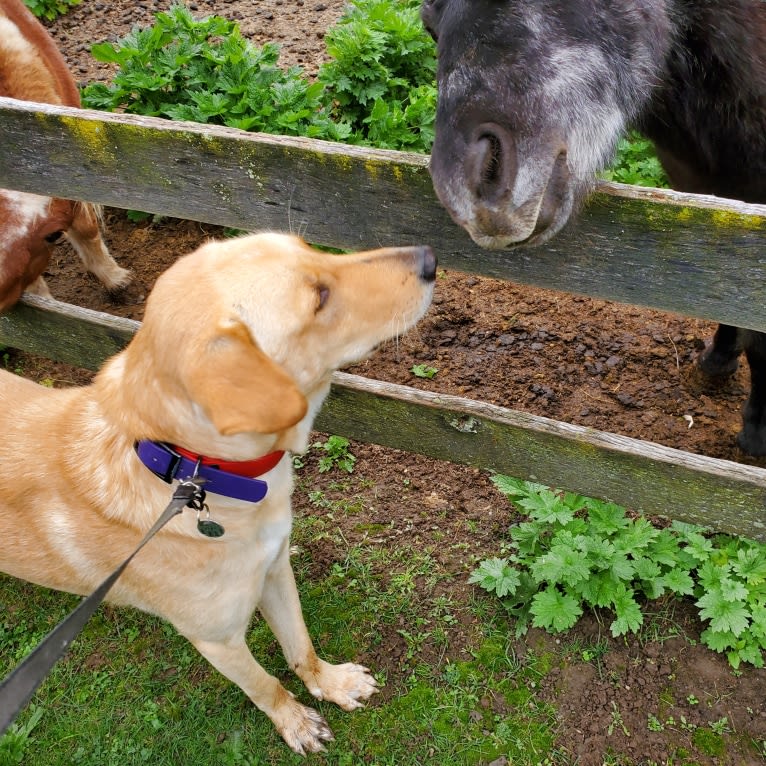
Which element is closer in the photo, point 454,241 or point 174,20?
point 454,241

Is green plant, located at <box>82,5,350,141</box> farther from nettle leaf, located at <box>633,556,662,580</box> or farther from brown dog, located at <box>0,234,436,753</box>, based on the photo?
nettle leaf, located at <box>633,556,662,580</box>

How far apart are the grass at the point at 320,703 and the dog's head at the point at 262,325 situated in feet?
4.34

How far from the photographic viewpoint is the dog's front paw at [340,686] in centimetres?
283

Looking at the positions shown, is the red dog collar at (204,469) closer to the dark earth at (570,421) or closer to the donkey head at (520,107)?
the donkey head at (520,107)

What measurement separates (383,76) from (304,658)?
3.85 meters

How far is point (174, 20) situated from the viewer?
4.87m

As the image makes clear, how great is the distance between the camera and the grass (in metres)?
2.73

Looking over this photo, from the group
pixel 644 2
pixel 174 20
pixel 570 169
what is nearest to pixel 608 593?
pixel 570 169

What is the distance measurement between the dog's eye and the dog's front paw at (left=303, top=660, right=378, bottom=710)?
161cm

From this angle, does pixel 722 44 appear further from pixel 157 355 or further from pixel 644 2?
pixel 157 355

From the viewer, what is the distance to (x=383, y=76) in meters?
4.83

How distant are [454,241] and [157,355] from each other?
3.18 ft

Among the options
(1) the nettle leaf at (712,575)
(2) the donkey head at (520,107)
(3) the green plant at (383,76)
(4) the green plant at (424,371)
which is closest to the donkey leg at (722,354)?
Answer: (1) the nettle leaf at (712,575)

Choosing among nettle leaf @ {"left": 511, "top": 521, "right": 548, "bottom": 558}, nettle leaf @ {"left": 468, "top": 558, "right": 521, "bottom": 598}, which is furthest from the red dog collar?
nettle leaf @ {"left": 511, "top": 521, "right": 548, "bottom": 558}
